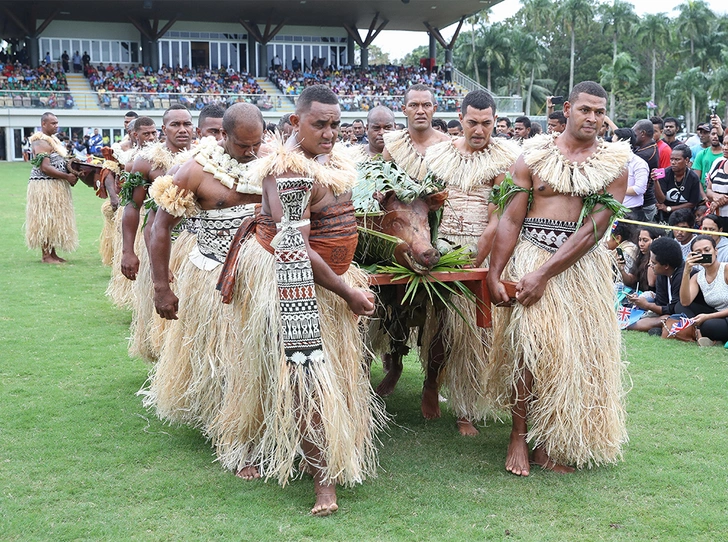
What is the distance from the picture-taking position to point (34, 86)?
37.8 metres

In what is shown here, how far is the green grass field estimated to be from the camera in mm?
3627

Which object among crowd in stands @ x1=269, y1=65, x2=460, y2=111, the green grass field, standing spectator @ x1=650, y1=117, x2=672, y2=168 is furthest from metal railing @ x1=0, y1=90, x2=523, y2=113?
the green grass field

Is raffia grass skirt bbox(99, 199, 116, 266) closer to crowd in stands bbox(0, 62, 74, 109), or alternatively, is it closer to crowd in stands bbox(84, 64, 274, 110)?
crowd in stands bbox(84, 64, 274, 110)

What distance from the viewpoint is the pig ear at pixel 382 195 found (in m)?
4.42

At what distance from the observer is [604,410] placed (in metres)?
4.29

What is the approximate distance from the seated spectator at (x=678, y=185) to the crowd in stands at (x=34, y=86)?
32.2m

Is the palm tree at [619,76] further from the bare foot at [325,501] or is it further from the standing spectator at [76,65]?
the bare foot at [325,501]

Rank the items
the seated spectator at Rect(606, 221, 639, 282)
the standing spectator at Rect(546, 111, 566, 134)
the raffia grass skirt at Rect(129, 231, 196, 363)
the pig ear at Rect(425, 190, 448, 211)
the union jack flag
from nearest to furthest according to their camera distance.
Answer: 1. the pig ear at Rect(425, 190, 448, 211)
2. the raffia grass skirt at Rect(129, 231, 196, 363)
3. the union jack flag
4. the seated spectator at Rect(606, 221, 639, 282)
5. the standing spectator at Rect(546, 111, 566, 134)

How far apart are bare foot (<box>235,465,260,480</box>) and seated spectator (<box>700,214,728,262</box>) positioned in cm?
512

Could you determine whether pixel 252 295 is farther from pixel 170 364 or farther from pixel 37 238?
pixel 37 238

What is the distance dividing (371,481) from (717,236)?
522 centimetres

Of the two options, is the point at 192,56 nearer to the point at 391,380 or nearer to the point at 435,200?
the point at 391,380

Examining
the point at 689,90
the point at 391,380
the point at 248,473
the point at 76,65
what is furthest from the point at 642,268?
the point at 689,90

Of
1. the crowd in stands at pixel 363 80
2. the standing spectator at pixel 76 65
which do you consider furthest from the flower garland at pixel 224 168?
the standing spectator at pixel 76 65
